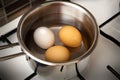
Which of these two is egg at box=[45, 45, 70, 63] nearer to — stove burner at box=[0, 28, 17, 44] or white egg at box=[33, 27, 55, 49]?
white egg at box=[33, 27, 55, 49]

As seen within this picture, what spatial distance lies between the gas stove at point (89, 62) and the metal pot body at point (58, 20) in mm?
37

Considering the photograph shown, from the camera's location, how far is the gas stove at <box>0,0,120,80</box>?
1.98ft

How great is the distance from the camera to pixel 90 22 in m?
0.65

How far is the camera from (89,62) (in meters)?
0.66

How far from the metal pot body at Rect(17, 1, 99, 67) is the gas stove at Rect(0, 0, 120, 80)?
37 millimetres

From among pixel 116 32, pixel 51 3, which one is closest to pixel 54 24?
pixel 51 3

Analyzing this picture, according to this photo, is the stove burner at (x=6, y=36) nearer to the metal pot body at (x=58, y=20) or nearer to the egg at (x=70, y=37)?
the metal pot body at (x=58, y=20)

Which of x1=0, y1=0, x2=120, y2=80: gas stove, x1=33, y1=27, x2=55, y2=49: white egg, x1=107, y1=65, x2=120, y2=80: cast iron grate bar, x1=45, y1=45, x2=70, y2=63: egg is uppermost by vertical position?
x1=33, y1=27, x2=55, y2=49: white egg

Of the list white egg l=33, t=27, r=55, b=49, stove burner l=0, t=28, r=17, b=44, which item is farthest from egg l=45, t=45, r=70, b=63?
stove burner l=0, t=28, r=17, b=44

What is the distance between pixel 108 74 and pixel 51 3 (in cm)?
25

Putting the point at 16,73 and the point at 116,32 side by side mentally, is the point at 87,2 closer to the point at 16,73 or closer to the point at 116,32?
the point at 116,32

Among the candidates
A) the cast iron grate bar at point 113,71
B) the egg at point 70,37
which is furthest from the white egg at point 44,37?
the cast iron grate bar at point 113,71

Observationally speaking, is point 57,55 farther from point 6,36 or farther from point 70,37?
point 6,36

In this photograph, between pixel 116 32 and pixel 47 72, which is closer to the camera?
pixel 47 72
